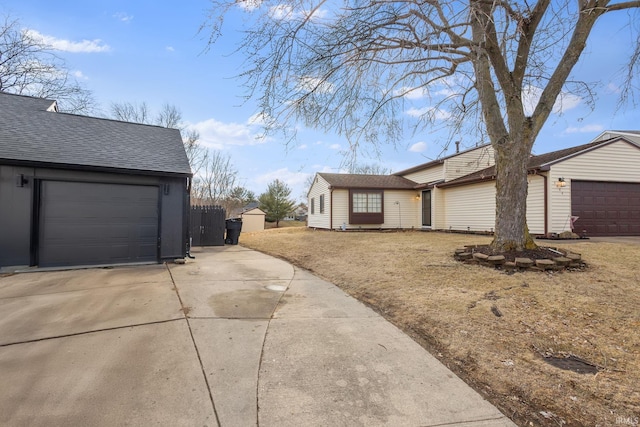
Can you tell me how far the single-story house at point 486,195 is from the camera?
11148 millimetres

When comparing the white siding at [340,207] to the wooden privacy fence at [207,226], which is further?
the white siding at [340,207]

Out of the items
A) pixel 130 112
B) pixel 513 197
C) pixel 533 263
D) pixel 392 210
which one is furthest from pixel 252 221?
pixel 533 263

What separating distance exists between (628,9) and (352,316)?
758 centimetres

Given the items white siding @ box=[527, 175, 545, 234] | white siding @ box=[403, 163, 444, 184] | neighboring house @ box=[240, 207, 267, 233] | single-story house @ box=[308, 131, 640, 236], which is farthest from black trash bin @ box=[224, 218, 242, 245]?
neighboring house @ box=[240, 207, 267, 233]

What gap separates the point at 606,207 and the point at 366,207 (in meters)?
10.2

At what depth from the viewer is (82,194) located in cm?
746

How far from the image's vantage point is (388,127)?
6.66 meters

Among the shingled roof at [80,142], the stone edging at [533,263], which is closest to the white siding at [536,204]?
the stone edging at [533,263]

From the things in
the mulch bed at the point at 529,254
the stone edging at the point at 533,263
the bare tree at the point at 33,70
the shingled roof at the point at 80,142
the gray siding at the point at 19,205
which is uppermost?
the bare tree at the point at 33,70

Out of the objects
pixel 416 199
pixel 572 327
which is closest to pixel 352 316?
pixel 572 327

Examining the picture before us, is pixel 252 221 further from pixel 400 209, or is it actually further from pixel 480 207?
pixel 480 207

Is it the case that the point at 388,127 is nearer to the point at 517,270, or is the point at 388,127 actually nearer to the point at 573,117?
the point at 517,270

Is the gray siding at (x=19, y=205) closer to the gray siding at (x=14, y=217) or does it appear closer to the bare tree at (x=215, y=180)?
the gray siding at (x=14, y=217)

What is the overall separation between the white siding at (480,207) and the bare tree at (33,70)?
20398 millimetres
